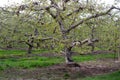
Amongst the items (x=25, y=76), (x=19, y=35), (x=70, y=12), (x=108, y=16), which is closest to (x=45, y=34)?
(x=19, y=35)

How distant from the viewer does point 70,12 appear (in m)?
24.3

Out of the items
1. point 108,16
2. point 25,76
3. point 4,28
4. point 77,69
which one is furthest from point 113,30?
point 25,76

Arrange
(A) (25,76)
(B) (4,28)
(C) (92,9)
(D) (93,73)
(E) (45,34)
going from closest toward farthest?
(A) (25,76) < (D) (93,73) < (C) (92,9) < (E) (45,34) < (B) (4,28)

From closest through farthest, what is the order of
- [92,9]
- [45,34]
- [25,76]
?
1. [25,76]
2. [92,9]
3. [45,34]

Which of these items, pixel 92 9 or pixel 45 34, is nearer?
pixel 92 9

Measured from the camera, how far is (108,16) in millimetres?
24594

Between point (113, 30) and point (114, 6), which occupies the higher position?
point (114, 6)

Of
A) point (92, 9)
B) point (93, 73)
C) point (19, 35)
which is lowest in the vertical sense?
point (93, 73)

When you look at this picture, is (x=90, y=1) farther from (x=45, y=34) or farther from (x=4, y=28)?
(x=4, y=28)

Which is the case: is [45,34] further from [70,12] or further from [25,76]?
[25,76]

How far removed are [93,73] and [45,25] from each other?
570cm

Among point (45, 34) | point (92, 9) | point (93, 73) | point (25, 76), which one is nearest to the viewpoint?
point (25, 76)

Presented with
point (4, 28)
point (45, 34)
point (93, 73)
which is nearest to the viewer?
point (93, 73)

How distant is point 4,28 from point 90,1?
10509mm
